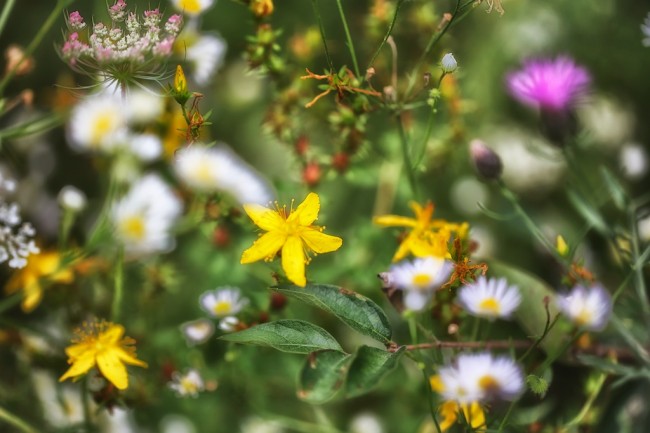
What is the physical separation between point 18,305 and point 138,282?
19cm

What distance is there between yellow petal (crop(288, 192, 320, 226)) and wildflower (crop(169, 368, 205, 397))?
10.7 inches

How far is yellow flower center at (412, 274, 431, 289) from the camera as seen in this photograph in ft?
2.17

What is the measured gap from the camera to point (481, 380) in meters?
0.62

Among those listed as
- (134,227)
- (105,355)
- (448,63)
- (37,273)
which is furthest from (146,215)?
(448,63)

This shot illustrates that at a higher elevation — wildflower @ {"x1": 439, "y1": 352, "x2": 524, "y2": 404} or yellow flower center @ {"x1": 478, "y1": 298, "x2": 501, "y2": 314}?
yellow flower center @ {"x1": 478, "y1": 298, "x2": 501, "y2": 314}

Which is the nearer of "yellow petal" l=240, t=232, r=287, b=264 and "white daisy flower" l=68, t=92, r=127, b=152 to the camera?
"yellow petal" l=240, t=232, r=287, b=264

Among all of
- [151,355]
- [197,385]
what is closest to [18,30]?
[151,355]

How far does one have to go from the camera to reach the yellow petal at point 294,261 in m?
0.67

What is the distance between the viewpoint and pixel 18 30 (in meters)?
1.33

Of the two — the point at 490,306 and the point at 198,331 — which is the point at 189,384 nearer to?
the point at 198,331

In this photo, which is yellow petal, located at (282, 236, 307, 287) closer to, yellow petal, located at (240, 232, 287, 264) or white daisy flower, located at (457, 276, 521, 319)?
yellow petal, located at (240, 232, 287, 264)

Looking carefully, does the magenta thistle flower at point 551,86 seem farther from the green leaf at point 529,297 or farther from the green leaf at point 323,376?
the green leaf at point 323,376

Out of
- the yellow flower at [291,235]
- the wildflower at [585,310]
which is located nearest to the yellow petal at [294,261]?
the yellow flower at [291,235]

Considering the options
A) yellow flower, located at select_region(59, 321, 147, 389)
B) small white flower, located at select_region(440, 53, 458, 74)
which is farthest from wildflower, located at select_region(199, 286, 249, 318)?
→ small white flower, located at select_region(440, 53, 458, 74)
